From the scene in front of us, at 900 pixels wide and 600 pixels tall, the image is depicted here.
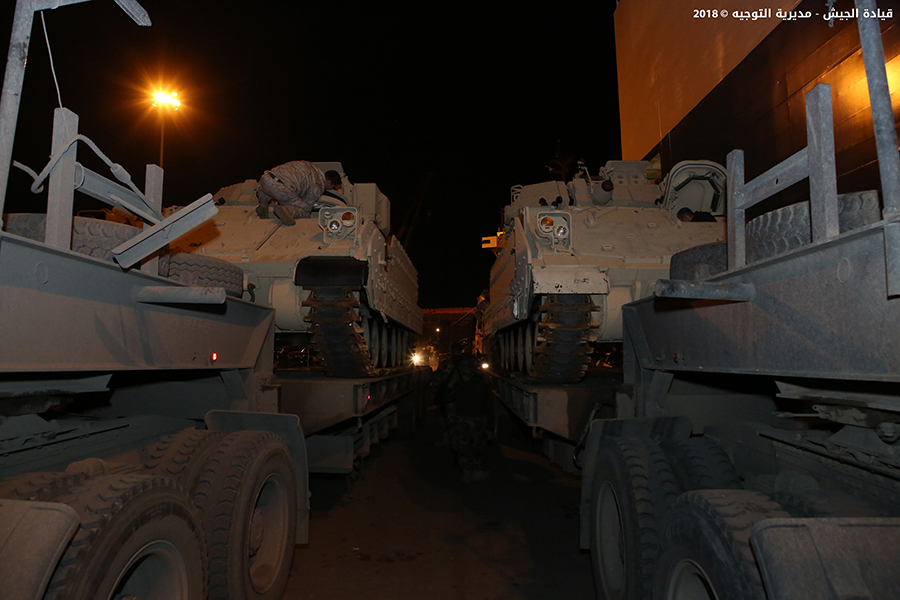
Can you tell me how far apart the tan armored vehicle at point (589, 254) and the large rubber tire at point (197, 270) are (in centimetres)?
270

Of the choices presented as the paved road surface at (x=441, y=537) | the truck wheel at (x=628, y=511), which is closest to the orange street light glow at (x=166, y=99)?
the paved road surface at (x=441, y=537)

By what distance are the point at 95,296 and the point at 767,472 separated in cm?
327

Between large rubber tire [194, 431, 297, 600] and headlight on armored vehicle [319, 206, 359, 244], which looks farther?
headlight on armored vehicle [319, 206, 359, 244]

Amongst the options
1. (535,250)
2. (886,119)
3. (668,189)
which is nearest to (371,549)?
(535,250)

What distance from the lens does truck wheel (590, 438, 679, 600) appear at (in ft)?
9.50

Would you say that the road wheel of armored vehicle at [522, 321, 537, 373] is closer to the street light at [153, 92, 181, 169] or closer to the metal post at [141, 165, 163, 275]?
the metal post at [141, 165, 163, 275]

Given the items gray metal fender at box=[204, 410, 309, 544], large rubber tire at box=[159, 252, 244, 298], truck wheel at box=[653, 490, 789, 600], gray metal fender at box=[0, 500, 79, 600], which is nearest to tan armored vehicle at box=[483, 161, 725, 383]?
gray metal fender at box=[204, 410, 309, 544]

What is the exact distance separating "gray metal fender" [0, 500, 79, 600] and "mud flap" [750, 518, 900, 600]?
6.90ft

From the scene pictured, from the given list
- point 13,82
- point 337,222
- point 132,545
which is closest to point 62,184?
point 13,82

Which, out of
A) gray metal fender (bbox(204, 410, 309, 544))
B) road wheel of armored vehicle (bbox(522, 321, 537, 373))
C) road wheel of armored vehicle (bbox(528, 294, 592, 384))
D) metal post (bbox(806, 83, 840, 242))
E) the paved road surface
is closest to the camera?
metal post (bbox(806, 83, 840, 242))

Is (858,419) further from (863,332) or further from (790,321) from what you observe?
(863,332)

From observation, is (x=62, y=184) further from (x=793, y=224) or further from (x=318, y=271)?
(x=318, y=271)

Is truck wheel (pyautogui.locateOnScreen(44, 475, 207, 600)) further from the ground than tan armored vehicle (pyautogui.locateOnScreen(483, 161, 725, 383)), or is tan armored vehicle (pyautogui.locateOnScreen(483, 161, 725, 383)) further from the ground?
tan armored vehicle (pyautogui.locateOnScreen(483, 161, 725, 383))

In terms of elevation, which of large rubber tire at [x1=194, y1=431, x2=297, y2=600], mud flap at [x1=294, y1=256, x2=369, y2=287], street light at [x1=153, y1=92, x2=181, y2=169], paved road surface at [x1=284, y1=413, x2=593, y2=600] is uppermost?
street light at [x1=153, y1=92, x2=181, y2=169]
